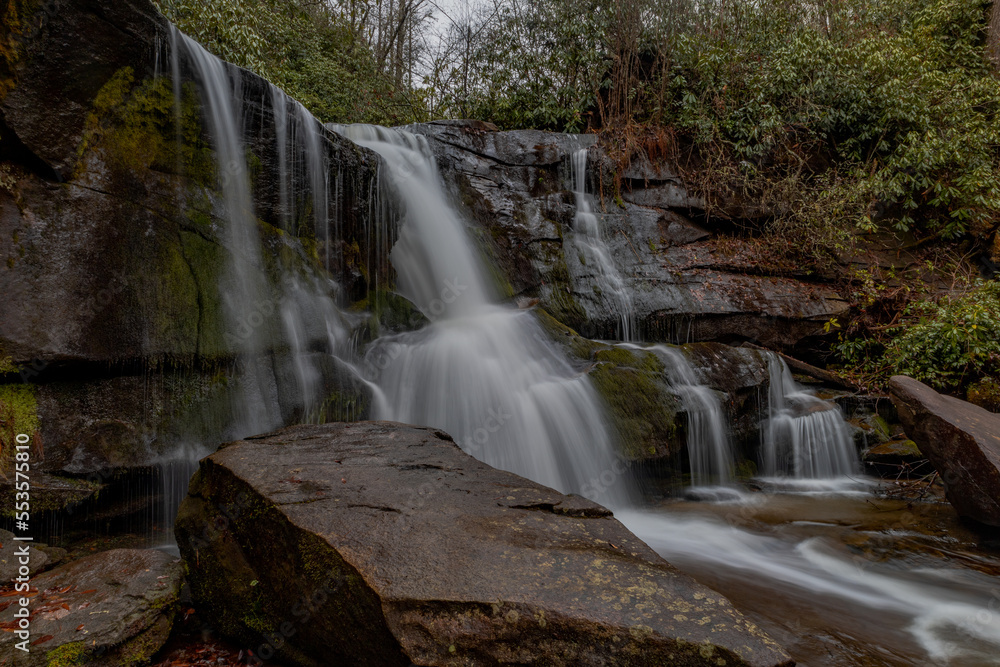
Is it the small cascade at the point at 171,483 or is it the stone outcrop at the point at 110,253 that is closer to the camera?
the stone outcrop at the point at 110,253

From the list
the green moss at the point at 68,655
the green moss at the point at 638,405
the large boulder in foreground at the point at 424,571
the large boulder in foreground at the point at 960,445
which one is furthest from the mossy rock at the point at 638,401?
the green moss at the point at 68,655

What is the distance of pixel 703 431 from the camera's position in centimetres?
642

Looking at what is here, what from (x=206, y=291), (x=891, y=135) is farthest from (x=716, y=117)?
(x=206, y=291)

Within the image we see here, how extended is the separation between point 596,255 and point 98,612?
317 inches

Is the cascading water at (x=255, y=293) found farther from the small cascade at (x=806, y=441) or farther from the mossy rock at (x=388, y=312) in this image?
the small cascade at (x=806, y=441)

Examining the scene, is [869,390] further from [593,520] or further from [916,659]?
→ [593,520]

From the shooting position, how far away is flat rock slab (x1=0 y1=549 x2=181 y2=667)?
235cm

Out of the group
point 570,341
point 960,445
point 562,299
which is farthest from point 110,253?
point 960,445

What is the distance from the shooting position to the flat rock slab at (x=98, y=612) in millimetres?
2348

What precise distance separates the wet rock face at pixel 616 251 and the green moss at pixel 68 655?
22.7ft

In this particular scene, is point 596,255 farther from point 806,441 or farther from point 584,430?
point 806,441

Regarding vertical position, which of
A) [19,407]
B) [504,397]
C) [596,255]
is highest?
[596,255]

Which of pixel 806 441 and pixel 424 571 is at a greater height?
pixel 424 571

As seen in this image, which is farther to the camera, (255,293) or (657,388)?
(657,388)
